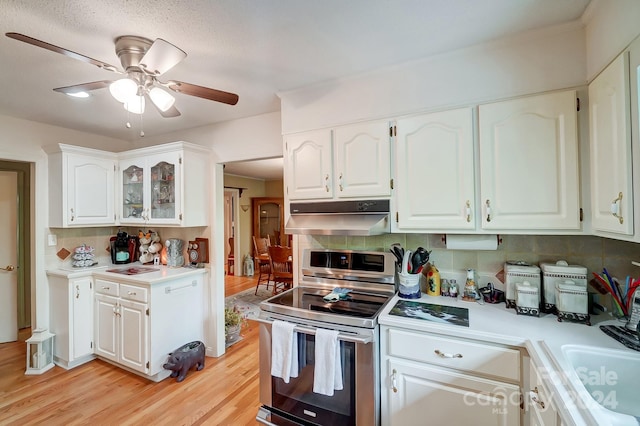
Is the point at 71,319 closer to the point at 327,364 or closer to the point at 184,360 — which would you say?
the point at 184,360

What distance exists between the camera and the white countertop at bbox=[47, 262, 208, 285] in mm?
2391

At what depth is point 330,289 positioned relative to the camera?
6.65 feet

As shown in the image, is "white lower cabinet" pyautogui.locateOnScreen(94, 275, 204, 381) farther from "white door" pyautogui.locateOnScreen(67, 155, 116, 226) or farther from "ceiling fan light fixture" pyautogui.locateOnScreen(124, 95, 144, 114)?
"ceiling fan light fixture" pyautogui.locateOnScreen(124, 95, 144, 114)

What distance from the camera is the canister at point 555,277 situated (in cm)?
143

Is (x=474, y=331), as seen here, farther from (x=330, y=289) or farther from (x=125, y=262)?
(x=125, y=262)

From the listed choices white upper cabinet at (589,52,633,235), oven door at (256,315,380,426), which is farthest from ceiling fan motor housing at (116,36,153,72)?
white upper cabinet at (589,52,633,235)

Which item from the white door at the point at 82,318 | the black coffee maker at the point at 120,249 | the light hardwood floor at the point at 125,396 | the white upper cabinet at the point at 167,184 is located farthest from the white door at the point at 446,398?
the black coffee maker at the point at 120,249

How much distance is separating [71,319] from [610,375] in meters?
3.74

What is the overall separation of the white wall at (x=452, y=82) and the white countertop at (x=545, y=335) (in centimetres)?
119

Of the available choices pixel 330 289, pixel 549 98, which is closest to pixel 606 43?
pixel 549 98

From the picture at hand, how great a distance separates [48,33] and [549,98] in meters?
2.58

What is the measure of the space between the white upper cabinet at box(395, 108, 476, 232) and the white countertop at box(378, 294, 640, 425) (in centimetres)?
50

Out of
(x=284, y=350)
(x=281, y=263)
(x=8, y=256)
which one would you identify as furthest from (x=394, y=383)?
(x=8, y=256)

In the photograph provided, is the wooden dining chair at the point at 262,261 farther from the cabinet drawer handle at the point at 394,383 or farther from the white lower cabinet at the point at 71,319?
the cabinet drawer handle at the point at 394,383
